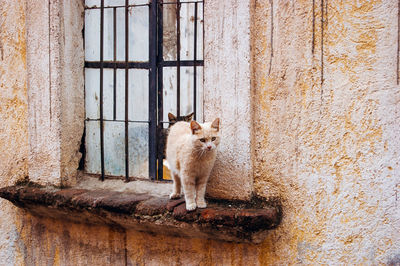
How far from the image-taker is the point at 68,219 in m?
2.98

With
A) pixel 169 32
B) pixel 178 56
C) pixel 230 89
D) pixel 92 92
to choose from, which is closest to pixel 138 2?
pixel 169 32

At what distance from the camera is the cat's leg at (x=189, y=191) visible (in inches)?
90.2

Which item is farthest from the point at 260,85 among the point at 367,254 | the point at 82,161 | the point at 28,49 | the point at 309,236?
the point at 28,49

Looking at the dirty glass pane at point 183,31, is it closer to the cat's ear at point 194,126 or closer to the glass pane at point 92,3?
the glass pane at point 92,3

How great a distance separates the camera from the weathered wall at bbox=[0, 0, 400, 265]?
6.89 feet

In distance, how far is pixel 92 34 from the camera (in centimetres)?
317

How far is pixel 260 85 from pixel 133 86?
120 centimetres

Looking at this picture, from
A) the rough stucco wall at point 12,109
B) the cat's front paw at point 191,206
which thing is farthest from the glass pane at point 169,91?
the rough stucco wall at point 12,109

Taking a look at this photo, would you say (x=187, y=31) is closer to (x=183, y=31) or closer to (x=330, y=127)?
(x=183, y=31)

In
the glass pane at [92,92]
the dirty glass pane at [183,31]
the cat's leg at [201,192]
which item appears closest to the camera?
the cat's leg at [201,192]

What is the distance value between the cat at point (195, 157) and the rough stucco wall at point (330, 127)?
366mm

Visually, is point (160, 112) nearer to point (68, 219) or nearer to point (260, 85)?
point (260, 85)

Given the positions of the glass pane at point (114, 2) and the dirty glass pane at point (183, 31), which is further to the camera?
the glass pane at point (114, 2)

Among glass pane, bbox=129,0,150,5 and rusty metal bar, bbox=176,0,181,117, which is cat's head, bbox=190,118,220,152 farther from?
glass pane, bbox=129,0,150,5
